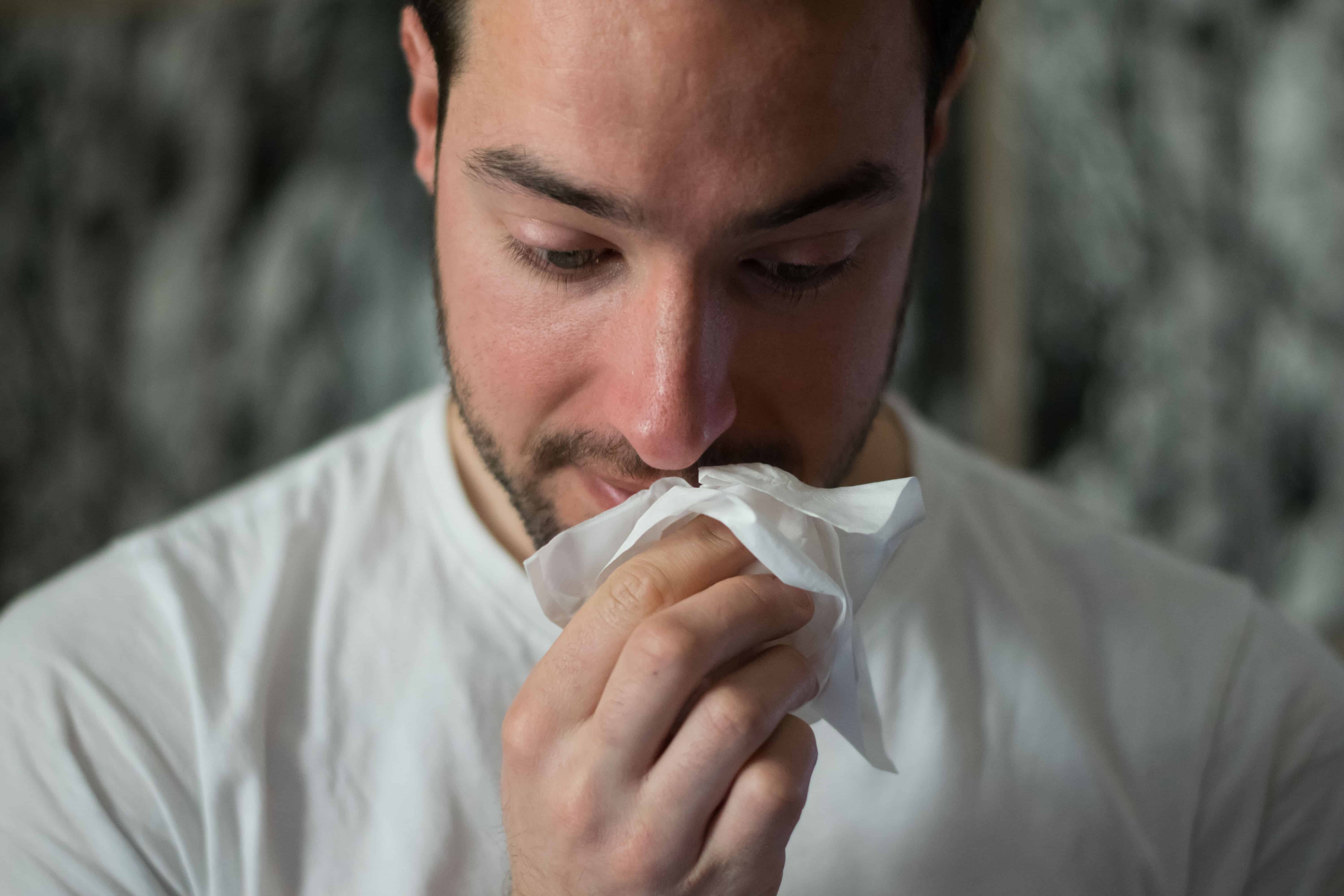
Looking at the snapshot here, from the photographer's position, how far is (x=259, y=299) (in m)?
1.62

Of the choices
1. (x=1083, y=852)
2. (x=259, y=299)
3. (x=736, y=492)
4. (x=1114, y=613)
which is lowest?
(x=1083, y=852)

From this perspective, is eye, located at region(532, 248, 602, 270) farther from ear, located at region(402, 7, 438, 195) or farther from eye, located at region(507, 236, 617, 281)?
ear, located at region(402, 7, 438, 195)

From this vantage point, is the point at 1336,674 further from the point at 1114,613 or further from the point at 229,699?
the point at 229,699

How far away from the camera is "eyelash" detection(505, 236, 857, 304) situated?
70 cm

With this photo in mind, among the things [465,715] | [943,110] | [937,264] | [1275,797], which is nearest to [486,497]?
[465,715]

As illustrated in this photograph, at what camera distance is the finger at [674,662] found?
60 centimetres

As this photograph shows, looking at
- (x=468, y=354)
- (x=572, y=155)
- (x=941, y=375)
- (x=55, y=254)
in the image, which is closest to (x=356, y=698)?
(x=468, y=354)

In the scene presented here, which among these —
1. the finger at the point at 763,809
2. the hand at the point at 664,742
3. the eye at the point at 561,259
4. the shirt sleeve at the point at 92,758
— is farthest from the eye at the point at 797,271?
the shirt sleeve at the point at 92,758

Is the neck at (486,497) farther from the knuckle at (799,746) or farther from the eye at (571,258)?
the knuckle at (799,746)

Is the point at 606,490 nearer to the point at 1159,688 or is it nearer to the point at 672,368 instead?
the point at 672,368

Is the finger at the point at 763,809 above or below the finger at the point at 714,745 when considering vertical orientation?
below

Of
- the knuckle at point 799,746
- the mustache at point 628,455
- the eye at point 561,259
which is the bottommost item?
the knuckle at point 799,746

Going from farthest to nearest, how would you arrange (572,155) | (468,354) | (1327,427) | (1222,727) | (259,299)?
1. (259,299)
2. (1327,427)
3. (1222,727)
4. (468,354)
5. (572,155)

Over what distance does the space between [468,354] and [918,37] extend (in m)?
0.42
